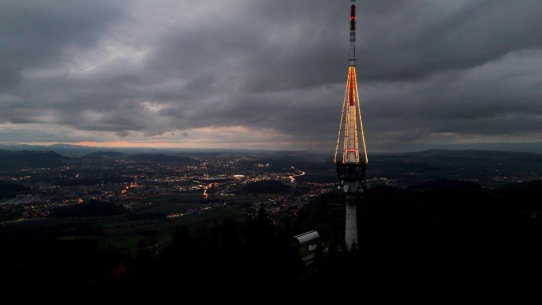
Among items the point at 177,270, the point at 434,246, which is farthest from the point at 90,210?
the point at 434,246

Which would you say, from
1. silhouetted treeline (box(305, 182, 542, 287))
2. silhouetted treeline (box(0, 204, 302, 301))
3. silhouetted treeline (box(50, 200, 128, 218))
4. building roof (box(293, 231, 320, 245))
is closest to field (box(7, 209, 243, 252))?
silhouetted treeline (box(50, 200, 128, 218))

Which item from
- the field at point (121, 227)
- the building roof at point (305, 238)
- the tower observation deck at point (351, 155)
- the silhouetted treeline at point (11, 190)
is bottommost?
the field at point (121, 227)

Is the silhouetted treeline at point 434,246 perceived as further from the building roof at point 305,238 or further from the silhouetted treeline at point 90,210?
the silhouetted treeline at point 90,210

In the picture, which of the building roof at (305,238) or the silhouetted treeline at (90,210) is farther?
the silhouetted treeline at (90,210)

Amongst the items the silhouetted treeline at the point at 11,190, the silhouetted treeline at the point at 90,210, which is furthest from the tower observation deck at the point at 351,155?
the silhouetted treeline at the point at 11,190

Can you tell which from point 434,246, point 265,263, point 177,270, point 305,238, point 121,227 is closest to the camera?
point 177,270

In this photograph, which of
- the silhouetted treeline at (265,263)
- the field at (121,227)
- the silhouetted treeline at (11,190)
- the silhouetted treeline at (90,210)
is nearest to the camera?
the silhouetted treeline at (265,263)

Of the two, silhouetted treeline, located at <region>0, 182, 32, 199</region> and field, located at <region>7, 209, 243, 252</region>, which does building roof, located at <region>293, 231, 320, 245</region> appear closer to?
field, located at <region>7, 209, 243, 252</region>

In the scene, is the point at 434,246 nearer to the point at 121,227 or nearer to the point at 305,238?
the point at 305,238

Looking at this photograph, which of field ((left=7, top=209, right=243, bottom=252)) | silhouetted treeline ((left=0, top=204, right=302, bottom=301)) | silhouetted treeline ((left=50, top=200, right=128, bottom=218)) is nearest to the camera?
silhouetted treeline ((left=0, top=204, right=302, bottom=301))

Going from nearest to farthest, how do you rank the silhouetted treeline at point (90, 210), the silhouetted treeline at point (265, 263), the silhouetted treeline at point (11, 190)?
the silhouetted treeline at point (265, 263)
the silhouetted treeline at point (90, 210)
the silhouetted treeline at point (11, 190)

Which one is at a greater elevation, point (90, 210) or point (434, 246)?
point (434, 246)

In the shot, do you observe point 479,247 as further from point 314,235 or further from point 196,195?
point 196,195
